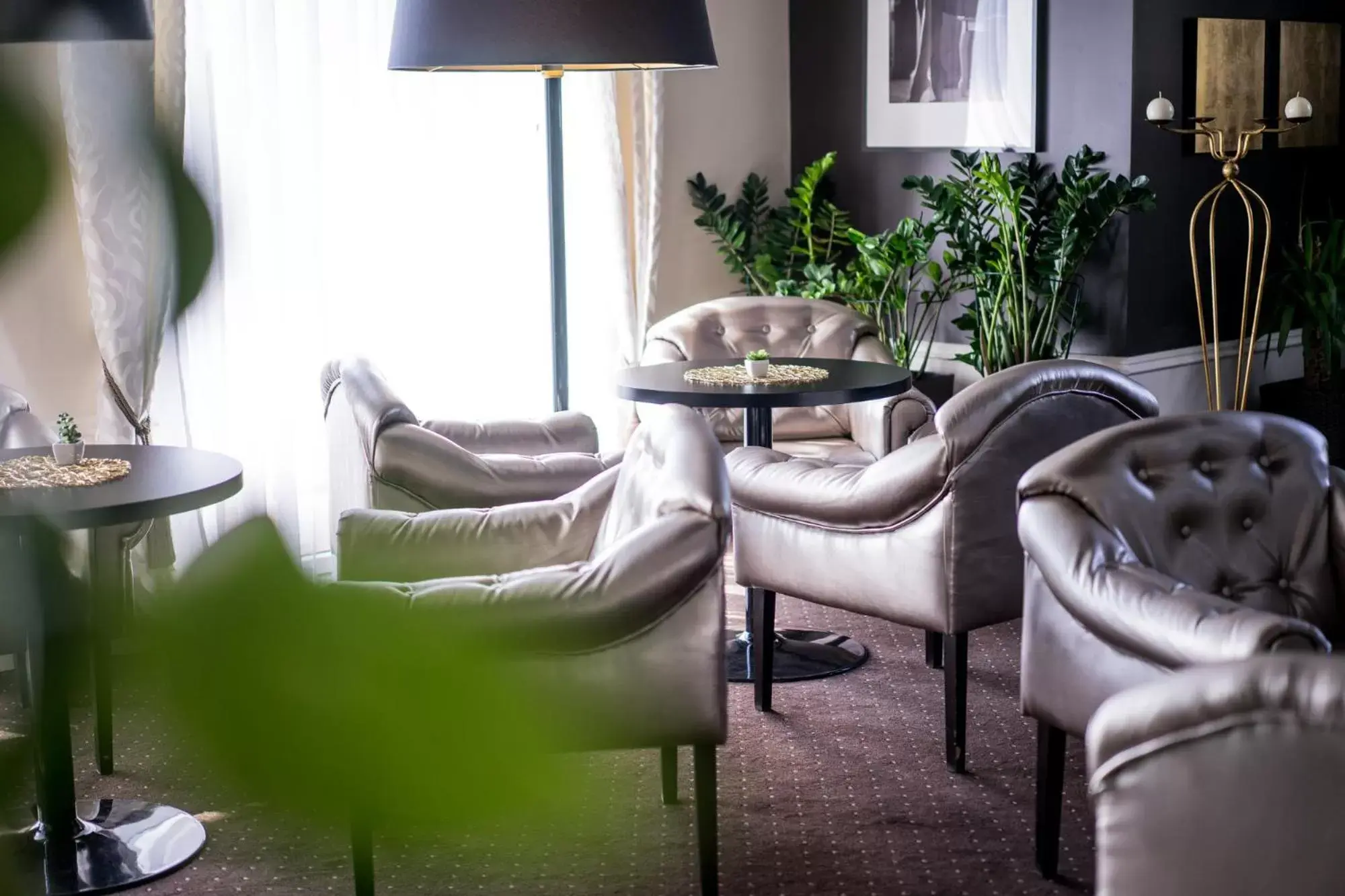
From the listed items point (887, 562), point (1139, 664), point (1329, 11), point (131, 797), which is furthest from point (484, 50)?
point (1329, 11)

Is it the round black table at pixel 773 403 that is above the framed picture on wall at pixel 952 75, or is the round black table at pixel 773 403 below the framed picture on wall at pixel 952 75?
below

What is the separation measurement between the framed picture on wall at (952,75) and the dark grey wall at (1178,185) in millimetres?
400

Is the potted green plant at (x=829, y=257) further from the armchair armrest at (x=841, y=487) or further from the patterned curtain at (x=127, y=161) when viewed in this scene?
the patterned curtain at (x=127, y=161)

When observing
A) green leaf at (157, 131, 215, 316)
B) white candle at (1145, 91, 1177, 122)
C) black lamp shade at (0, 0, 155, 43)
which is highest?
white candle at (1145, 91, 1177, 122)

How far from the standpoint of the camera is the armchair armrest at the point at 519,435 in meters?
4.04

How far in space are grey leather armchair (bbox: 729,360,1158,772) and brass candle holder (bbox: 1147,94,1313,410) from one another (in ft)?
5.85

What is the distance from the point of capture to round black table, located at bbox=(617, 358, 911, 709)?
3643 mm

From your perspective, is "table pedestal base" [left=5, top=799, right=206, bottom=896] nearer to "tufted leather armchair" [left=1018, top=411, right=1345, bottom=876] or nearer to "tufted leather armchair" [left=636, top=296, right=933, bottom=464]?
"tufted leather armchair" [left=1018, top=411, right=1345, bottom=876]

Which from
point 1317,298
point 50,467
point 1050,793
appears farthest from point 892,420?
point 50,467

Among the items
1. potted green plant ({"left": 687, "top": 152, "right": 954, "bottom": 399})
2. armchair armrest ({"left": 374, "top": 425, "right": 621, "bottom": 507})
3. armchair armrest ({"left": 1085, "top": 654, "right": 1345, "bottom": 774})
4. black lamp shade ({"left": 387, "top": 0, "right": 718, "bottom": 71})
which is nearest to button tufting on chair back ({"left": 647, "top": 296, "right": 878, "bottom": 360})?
potted green plant ({"left": 687, "top": 152, "right": 954, "bottom": 399})

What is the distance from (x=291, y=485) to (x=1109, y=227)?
5.15 meters

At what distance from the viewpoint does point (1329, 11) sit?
19.1 ft

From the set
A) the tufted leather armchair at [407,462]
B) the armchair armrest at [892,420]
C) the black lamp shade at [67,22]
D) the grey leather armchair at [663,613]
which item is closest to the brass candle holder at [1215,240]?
the armchair armrest at [892,420]

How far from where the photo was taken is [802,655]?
3945mm
